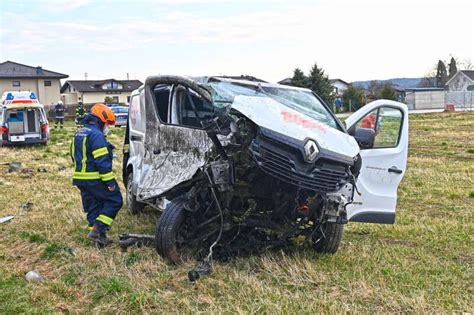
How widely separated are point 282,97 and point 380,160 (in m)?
1.30

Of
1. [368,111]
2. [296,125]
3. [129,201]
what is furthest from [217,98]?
[129,201]

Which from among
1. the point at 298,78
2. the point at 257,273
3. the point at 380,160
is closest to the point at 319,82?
the point at 298,78

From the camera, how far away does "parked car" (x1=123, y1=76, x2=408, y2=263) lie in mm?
4695

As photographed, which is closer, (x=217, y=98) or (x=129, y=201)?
(x=217, y=98)

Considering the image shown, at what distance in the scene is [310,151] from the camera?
4.61 m

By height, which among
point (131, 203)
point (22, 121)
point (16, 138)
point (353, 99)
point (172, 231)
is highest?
point (353, 99)

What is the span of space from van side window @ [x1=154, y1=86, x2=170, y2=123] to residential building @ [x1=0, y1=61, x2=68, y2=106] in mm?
58953

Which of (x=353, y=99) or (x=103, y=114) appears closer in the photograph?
(x=103, y=114)

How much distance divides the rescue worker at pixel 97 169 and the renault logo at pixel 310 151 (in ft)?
8.58

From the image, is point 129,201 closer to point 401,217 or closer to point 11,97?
point 401,217

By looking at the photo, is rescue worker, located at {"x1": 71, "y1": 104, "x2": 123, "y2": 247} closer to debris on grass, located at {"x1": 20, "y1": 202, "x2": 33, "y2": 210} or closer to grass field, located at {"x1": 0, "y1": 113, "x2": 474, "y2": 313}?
grass field, located at {"x1": 0, "y1": 113, "x2": 474, "y2": 313}

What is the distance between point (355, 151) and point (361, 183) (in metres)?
1.08

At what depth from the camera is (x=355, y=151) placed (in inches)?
196

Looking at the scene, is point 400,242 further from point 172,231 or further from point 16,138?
point 16,138
